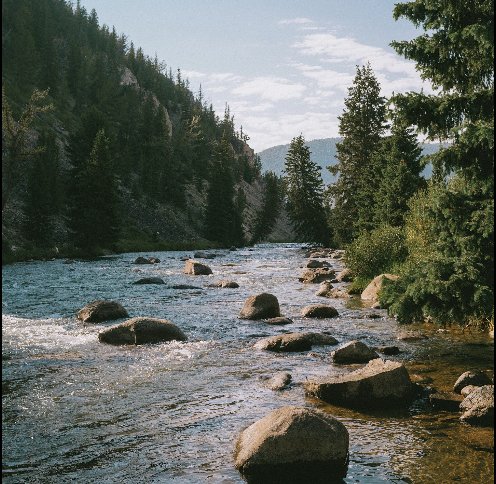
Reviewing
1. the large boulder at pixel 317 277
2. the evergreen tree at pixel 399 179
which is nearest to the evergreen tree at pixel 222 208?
the evergreen tree at pixel 399 179

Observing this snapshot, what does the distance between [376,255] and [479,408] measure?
16843 millimetres

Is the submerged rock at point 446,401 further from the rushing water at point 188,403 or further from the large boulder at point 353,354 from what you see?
the large boulder at point 353,354

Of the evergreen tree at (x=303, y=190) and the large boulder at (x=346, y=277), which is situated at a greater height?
the evergreen tree at (x=303, y=190)

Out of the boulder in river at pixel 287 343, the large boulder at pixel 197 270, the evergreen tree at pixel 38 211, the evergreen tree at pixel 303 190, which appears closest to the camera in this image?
the boulder in river at pixel 287 343

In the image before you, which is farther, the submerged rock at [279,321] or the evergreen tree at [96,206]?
the evergreen tree at [96,206]

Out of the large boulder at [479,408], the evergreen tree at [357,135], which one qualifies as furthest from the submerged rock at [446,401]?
the evergreen tree at [357,135]

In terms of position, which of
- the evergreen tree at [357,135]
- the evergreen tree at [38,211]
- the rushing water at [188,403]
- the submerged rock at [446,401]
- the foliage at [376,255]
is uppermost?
the evergreen tree at [357,135]

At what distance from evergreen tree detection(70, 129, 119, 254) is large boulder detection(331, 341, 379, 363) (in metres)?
39.3

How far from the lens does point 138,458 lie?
240 inches

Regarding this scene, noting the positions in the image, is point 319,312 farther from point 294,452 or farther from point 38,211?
point 38,211

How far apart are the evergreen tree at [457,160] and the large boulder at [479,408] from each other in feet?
5.80

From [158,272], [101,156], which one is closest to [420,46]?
[158,272]

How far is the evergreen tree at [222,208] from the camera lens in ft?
240

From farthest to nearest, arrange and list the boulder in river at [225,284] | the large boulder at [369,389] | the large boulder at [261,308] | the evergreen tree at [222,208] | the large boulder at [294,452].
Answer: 1. the evergreen tree at [222,208]
2. the boulder in river at [225,284]
3. the large boulder at [261,308]
4. the large boulder at [369,389]
5. the large boulder at [294,452]
